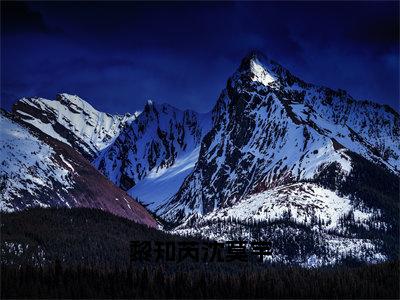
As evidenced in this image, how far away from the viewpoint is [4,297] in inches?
7574

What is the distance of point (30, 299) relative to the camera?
199875mm

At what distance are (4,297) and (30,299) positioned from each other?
9488 millimetres
